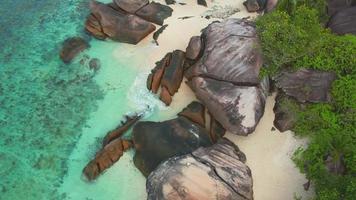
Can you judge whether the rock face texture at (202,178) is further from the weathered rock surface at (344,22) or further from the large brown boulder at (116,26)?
the weathered rock surface at (344,22)

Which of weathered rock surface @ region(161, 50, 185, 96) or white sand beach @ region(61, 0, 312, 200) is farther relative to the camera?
weathered rock surface @ region(161, 50, 185, 96)

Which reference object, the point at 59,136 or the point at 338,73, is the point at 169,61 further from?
the point at 338,73

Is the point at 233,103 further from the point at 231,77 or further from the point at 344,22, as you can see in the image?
the point at 344,22

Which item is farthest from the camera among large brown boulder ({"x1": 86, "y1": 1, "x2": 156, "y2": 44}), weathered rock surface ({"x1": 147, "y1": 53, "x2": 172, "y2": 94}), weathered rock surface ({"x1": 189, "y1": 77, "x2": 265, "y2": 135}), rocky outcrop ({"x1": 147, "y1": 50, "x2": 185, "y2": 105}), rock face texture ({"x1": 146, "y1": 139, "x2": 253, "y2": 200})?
large brown boulder ({"x1": 86, "y1": 1, "x2": 156, "y2": 44})

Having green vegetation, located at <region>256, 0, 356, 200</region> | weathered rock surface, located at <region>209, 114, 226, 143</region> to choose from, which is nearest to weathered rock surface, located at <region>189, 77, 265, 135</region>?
weathered rock surface, located at <region>209, 114, 226, 143</region>

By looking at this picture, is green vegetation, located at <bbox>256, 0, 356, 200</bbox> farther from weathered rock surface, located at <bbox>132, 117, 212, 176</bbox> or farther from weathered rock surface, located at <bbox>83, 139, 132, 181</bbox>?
weathered rock surface, located at <bbox>83, 139, 132, 181</bbox>

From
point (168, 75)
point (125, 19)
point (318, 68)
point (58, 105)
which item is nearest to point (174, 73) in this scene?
point (168, 75)

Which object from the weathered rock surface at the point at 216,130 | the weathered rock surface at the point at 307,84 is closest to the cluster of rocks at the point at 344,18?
the weathered rock surface at the point at 307,84
